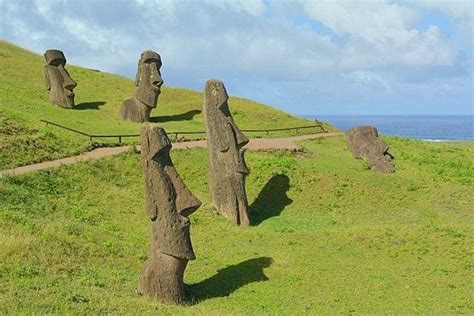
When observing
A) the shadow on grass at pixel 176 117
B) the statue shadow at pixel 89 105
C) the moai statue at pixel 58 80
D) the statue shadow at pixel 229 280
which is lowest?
the statue shadow at pixel 229 280

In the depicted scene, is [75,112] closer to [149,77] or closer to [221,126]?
[149,77]

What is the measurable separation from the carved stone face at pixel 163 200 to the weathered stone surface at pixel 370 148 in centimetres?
1688

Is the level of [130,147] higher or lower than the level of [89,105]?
lower

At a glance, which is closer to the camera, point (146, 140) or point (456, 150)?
point (146, 140)

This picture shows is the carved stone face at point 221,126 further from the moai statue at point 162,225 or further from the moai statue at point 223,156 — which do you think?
the moai statue at point 162,225

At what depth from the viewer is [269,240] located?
68.2ft

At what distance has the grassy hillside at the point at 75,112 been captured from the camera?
26.7 m

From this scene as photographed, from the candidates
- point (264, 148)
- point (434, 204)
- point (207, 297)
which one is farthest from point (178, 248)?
point (264, 148)

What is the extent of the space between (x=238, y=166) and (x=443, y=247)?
325 inches

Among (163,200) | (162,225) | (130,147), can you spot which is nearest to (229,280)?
(162,225)

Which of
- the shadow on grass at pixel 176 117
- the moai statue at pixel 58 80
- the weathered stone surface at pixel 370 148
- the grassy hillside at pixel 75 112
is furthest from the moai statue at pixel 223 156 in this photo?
the moai statue at pixel 58 80

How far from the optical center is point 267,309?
14.2m

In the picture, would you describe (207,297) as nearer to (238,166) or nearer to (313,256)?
(313,256)

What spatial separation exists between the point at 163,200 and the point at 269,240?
694cm
